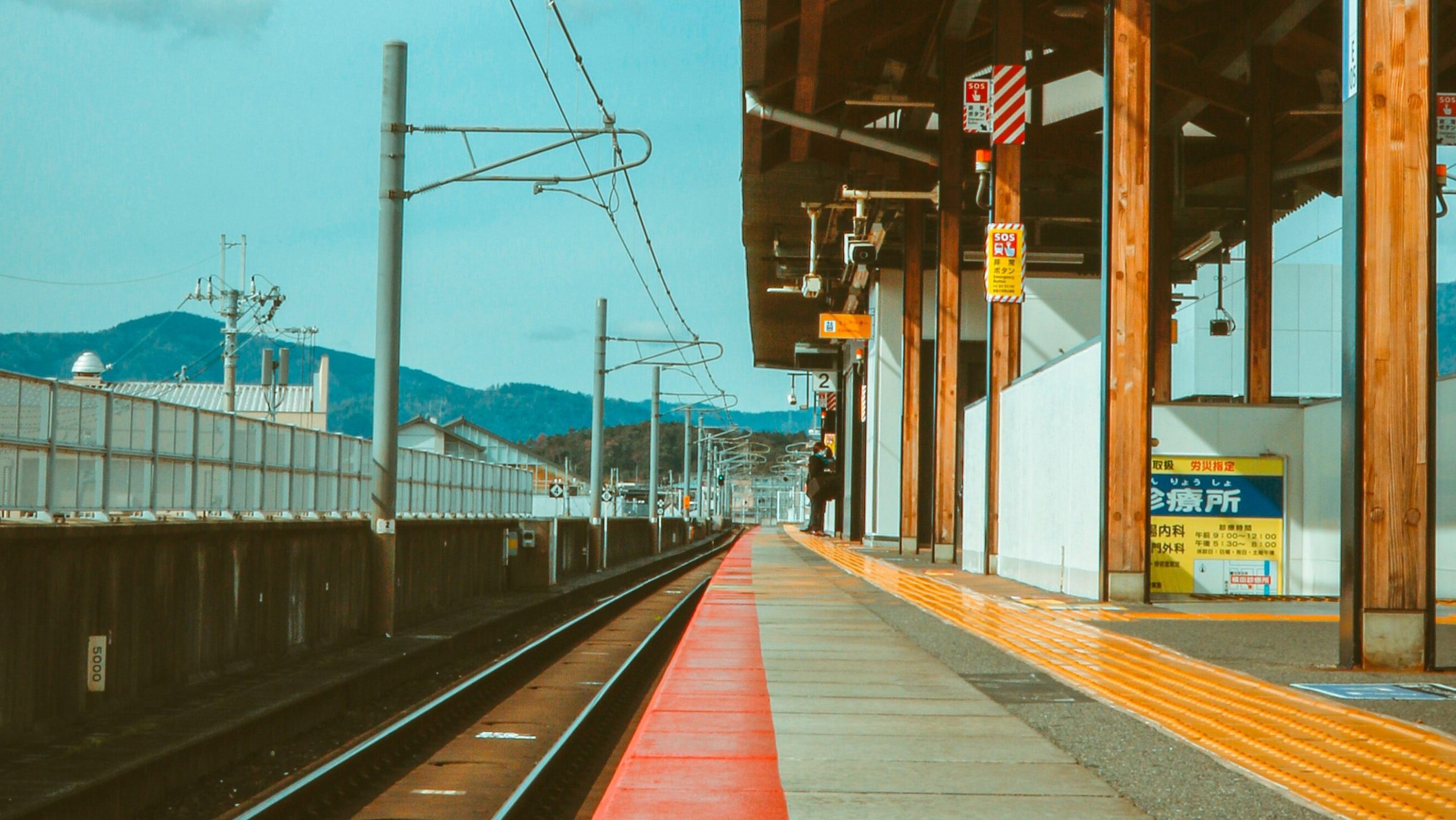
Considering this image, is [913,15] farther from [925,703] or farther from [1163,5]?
[925,703]

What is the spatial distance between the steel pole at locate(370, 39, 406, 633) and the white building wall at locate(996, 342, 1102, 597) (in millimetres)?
8686

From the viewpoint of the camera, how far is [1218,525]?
59.6 feet

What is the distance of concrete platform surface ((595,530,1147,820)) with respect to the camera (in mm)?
6145

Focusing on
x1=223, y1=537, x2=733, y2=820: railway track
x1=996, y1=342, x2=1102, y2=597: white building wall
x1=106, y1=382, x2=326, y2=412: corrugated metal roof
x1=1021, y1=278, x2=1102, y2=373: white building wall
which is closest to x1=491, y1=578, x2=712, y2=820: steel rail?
x1=223, y1=537, x2=733, y2=820: railway track

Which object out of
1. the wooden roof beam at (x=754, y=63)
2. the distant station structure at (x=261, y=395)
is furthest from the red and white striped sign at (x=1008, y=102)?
the distant station structure at (x=261, y=395)

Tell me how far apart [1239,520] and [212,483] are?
41.7ft

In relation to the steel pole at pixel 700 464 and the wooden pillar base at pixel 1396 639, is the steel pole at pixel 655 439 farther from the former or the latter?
the wooden pillar base at pixel 1396 639

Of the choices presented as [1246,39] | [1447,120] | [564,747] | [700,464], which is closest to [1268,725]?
[564,747]

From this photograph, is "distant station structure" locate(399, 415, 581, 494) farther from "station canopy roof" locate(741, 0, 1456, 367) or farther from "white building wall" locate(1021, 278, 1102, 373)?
"white building wall" locate(1021, 278, 1102, 373)

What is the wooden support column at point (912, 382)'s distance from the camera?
37.0 meters

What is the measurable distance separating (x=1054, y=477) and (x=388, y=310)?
9.43 meters

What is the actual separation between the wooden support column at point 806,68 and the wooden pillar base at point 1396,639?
17668mm

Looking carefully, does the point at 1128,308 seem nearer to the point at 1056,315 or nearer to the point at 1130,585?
the point at 1130,585

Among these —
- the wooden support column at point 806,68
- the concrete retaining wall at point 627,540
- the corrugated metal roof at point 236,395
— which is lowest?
the concrete retaining wall at point 627,540
